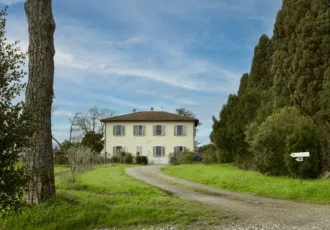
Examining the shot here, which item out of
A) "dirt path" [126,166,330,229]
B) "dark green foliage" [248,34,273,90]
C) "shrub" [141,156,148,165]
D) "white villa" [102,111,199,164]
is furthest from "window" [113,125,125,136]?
"dirt path" [126,166,330,229]

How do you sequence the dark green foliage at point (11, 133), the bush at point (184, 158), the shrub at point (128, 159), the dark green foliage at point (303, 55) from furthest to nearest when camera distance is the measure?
the shrub at point (128, 159) < the bush at point (184, 158) < the dark green foliage at point (303, 55) < the dark green foliage at point (11, 133)

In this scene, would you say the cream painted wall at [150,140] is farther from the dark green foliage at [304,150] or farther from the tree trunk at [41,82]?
the tree trunk at [41,82]

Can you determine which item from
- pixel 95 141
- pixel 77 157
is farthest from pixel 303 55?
pixel 95 141

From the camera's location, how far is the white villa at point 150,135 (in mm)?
43344

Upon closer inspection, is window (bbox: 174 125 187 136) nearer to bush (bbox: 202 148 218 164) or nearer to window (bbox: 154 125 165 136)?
window (bbox: 154 125 165 136)

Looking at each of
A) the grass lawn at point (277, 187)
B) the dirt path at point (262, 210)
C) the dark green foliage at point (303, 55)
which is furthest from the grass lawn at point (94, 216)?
the dark green foliage at point (303, 55)

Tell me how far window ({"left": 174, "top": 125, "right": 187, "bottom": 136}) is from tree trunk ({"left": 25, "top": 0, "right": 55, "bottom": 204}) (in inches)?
1315

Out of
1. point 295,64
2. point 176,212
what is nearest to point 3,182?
point 176,212

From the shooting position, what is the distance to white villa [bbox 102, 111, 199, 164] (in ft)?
142

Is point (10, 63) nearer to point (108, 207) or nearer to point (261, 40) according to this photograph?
point (108, 207)

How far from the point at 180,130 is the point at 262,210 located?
109 feet

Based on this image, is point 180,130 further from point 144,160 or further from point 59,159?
point 59,159

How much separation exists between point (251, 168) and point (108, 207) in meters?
14.4

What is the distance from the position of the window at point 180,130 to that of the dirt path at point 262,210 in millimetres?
28243
